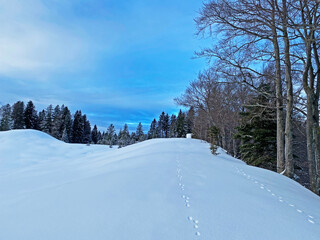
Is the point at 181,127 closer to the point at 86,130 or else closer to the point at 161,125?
the point at 161,125

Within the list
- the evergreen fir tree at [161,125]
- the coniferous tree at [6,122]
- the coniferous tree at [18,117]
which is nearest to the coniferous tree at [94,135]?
the coniferous tree at [18,117]

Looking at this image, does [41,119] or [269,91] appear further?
[41,119]

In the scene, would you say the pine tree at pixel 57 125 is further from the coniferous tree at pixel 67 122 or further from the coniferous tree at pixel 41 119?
the coniferous tree at pixel 41 119

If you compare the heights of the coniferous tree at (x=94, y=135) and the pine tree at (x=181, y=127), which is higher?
the pine tree at (x=181, y=127)

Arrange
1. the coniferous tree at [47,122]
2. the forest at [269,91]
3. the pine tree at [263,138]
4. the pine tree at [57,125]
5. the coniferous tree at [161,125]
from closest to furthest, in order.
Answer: the forest at [269,91], the pine tree at [263,138], the pine tree at [57,125], the coniferous tree at [47,122], the coniferous tree at [161,125]

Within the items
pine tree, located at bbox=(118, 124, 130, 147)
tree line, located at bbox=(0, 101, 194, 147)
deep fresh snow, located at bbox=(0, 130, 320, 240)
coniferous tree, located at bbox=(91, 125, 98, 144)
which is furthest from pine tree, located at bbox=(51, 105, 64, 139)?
deep fresh snow, located at bbox=(0, 130, 320, 240)

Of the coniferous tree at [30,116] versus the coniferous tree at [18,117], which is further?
the coniferous tree at [30,116]

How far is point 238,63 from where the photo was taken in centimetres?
607

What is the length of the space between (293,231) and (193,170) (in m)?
2.21

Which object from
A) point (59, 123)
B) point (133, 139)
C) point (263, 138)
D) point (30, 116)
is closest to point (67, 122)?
point (59, 123)

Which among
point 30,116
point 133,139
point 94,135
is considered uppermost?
point 30,116

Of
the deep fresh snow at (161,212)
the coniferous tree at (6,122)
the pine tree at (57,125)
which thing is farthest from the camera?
the pine tree at (57,125)

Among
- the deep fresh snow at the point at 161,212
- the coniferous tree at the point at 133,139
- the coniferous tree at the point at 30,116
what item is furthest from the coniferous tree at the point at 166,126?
the deep fresh snow at the point at 161,212

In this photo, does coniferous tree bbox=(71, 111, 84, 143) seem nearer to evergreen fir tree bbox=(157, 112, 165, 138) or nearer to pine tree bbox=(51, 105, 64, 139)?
pine tree bbox=(51, 105, 64, 139)
